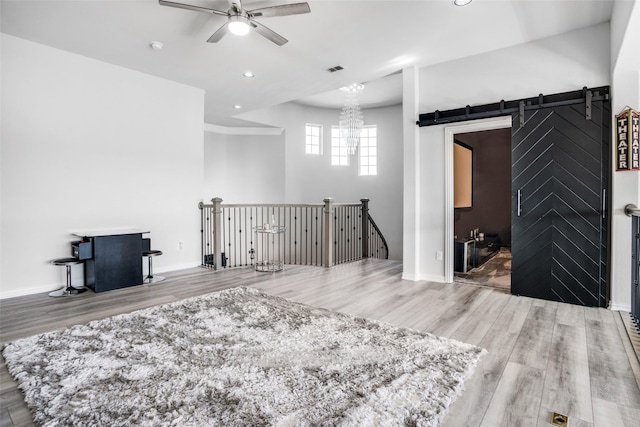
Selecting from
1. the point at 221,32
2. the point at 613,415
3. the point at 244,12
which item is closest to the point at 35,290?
the point at 221,32

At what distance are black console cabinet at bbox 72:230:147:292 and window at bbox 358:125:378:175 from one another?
6.14 meters

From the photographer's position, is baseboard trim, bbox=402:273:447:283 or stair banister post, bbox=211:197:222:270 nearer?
baseboard trim, bbox=402:273:447:283

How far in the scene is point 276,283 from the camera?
475 cm

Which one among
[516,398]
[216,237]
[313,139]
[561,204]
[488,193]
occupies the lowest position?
[516,398]

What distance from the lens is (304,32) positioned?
3.85 meters

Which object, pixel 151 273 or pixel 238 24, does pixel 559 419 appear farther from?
pixel 151 273

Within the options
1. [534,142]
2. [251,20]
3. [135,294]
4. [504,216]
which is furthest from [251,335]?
[504,216]

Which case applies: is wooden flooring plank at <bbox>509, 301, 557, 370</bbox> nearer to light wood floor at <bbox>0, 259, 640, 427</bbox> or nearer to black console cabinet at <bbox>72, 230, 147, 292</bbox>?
light wood floor at <bbox>0, 259, 640, 427</bbox>

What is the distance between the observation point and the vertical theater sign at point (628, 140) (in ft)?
10.9

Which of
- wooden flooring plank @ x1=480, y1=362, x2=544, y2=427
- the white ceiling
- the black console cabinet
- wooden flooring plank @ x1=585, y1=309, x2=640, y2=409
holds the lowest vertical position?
wooden flooring plank @ x1=480, y1=362, x2=544, y2=427

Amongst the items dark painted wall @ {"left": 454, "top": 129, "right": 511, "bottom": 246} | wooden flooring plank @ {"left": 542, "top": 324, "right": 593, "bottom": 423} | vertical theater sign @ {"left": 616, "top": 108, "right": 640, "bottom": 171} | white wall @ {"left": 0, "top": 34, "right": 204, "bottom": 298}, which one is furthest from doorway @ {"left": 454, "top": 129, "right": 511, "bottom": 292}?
white wall @ {"left": 0, "top": 34, "right": 204, "bottom": 298}

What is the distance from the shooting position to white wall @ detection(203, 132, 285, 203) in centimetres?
875

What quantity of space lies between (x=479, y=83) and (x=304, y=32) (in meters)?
2.47

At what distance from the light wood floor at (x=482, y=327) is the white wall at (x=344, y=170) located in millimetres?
3464
